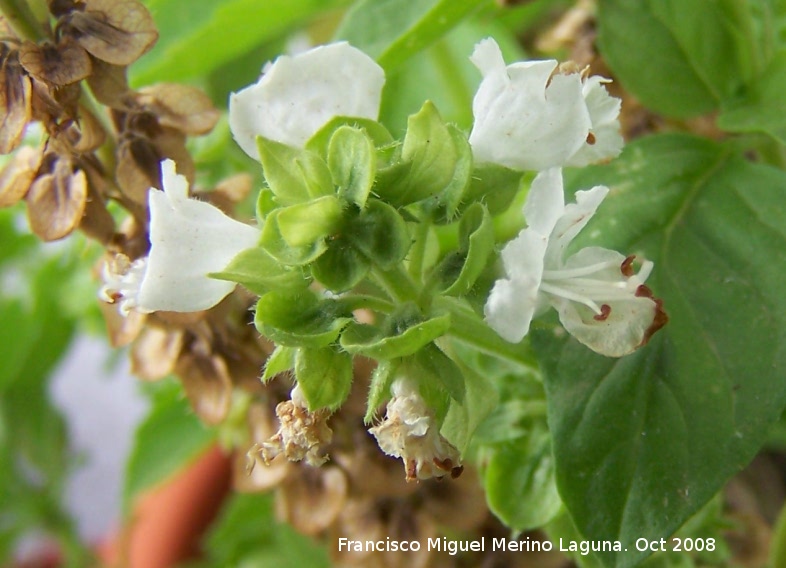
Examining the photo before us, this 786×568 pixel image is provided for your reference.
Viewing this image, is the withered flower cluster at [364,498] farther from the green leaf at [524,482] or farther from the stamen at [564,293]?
the stamen at [564,293]

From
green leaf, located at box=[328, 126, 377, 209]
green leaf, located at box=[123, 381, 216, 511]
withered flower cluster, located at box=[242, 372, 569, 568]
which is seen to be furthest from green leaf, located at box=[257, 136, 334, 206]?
green leaf, located at box=[123, 381, 216, 511]

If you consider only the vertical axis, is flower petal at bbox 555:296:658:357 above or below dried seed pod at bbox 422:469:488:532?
above

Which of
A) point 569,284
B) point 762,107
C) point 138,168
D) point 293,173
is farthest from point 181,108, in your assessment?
point 762,107

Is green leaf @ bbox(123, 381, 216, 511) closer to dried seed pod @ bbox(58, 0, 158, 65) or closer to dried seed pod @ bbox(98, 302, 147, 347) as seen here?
dried seed pod @ bbox(98, 302, 147, 347)

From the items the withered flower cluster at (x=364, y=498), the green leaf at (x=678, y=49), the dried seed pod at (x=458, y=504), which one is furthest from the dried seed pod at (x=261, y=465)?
the green leaf at (x=678, y=49)

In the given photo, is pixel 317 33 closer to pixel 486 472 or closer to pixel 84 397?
pixel 486 472

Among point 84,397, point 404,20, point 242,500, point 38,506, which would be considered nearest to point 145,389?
point 242,500
